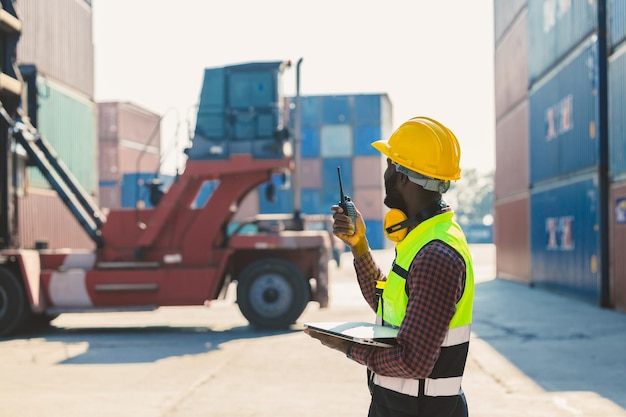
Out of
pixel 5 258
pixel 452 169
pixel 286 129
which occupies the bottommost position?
pixel 5 258

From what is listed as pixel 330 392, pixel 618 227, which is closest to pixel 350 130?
pixel 618 227

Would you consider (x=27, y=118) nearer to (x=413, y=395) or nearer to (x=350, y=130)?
(x=413, y=395)

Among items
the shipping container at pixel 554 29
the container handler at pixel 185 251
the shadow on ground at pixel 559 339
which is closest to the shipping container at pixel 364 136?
the shipping container at pixel 554 29

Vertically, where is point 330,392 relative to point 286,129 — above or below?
below

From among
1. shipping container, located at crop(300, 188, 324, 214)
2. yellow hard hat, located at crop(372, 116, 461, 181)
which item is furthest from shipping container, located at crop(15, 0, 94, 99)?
shipping container, located at crop(300, 188, 324, 214)

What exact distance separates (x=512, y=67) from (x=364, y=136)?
25.7 m

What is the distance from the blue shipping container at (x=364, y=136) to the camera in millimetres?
51125

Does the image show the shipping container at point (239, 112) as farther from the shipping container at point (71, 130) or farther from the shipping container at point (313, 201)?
the shipping container at point (313, 201)

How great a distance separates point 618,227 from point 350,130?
1429 inches

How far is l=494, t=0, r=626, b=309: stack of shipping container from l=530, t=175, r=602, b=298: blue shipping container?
23 mm

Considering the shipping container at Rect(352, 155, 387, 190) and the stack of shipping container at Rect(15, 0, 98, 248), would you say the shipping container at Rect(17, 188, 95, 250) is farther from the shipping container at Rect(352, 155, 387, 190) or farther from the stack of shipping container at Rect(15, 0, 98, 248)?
the shipping container at Rect(352, 155, 387, 190)

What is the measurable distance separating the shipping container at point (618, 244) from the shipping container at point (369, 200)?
118 feet

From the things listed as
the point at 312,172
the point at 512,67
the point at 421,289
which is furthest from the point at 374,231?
the point at 421,289

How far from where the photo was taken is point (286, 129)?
1238 centimetres
